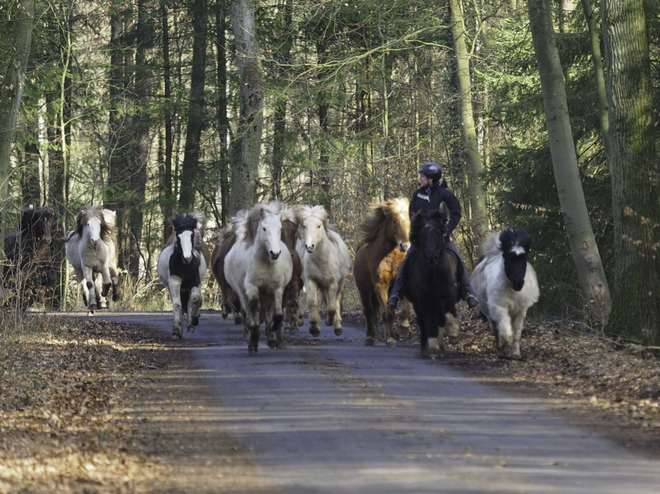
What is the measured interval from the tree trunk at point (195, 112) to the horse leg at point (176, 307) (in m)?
19.3

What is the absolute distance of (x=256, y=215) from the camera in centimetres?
1482

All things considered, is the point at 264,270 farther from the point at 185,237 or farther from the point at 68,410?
the point at 68,410

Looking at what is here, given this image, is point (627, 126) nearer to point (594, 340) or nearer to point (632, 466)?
point (594, 340)

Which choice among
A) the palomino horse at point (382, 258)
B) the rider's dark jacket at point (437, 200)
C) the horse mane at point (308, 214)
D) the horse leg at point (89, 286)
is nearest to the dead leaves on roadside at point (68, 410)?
the horse mane at point (308, 214)

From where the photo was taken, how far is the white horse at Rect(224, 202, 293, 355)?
557 inches

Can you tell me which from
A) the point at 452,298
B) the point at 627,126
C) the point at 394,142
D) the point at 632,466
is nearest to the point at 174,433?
the point at 632,466

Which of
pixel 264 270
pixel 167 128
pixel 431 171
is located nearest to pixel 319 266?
pixel 264 270

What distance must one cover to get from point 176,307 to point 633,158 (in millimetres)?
8428

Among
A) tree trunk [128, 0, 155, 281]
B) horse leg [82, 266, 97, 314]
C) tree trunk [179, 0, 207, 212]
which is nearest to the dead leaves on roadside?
horse leg [82, 266, 97, 314]

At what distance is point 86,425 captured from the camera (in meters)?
9.00

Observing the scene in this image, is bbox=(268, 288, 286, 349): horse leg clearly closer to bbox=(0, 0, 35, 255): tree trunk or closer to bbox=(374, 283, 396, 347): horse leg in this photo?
bbox=(374, 283, 396, 347): horse leg

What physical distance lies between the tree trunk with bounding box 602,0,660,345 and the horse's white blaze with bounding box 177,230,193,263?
7.49 m

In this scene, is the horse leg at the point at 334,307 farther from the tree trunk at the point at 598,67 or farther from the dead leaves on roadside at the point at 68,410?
the tree trunk at the point at 598,67

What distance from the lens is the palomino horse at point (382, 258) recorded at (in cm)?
1520
